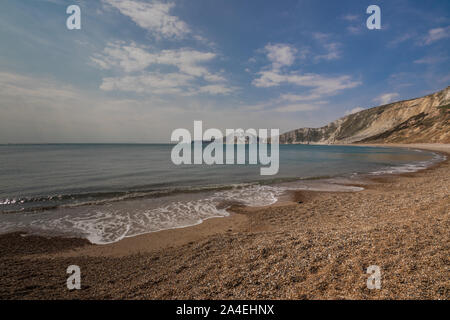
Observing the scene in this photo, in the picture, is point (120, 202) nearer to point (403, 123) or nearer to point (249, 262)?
point (249, 262)

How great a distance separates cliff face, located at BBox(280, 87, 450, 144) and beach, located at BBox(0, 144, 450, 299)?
108 m

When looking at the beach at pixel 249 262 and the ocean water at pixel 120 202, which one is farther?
the ocean water at pixel 120 202

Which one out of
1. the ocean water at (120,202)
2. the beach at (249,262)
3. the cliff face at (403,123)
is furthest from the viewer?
the cliff face at (403,123)

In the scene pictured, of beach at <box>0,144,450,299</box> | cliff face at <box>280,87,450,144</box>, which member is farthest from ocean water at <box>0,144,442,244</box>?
cliff face at <box>280,87,450,144</box>

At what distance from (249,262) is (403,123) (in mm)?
157022

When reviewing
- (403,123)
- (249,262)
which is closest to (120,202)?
(249,262)

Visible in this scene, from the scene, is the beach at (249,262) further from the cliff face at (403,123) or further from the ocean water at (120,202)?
the cliff face at (403,123)

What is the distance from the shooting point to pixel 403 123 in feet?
381

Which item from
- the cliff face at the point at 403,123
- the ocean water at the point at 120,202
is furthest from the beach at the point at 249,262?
the cliff face at the point at 403,123

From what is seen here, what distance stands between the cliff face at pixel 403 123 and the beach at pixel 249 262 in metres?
108

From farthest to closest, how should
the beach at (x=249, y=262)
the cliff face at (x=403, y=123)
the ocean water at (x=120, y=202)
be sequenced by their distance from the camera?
1. the cliff face at (x=403, y=123)
2. the ocean water at (x=120, y=202)
3. the beach at (x=249, y=262)

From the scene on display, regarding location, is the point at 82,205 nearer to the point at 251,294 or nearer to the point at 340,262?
the point at 251,294

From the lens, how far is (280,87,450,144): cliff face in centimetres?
8981

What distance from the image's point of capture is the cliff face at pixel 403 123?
8981 cm
